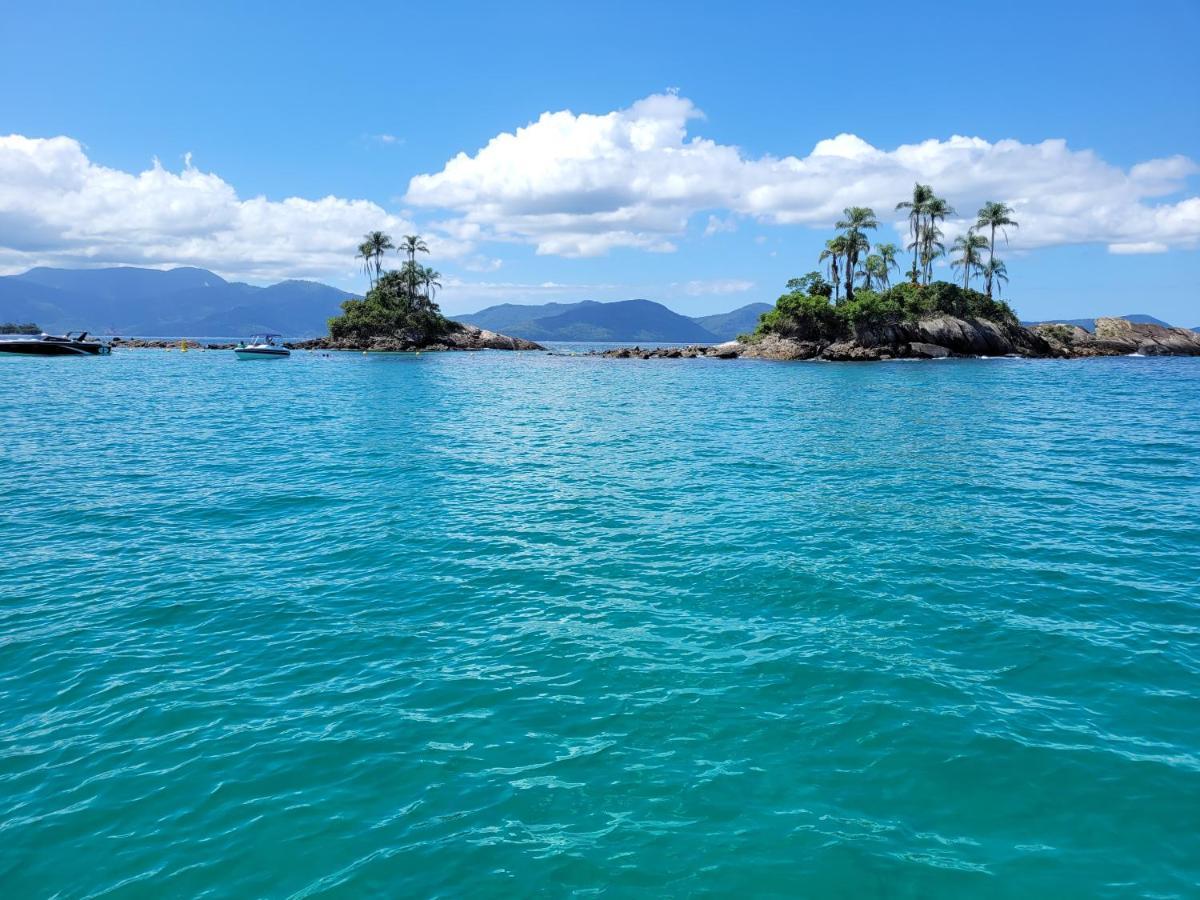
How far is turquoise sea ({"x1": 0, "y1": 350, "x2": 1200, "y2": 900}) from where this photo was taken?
7.04m

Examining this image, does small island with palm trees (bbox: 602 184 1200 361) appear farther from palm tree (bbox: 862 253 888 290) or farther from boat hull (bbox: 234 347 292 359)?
boat hull (bbox: 234 347 292 359)

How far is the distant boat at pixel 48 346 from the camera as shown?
97750mm

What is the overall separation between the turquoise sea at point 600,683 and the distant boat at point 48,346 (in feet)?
319

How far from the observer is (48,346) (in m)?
99.7

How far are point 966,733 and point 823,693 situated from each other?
1954 millimetres

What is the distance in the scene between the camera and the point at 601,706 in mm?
9852

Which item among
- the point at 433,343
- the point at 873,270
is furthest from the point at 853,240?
the point at 433,343

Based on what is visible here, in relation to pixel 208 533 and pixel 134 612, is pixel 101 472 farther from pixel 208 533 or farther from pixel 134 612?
pixel 134 612

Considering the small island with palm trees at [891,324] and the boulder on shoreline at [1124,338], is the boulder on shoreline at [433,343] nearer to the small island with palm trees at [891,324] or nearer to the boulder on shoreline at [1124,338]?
the small island with palm trees at [891,324]

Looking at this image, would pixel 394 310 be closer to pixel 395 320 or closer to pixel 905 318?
pixel 395 320

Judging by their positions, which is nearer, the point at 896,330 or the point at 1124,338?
the point at 896,330

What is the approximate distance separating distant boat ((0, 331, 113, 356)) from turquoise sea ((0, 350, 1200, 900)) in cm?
9714

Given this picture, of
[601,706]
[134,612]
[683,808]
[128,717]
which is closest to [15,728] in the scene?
[128,717]

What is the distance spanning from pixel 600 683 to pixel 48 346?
406 feet
